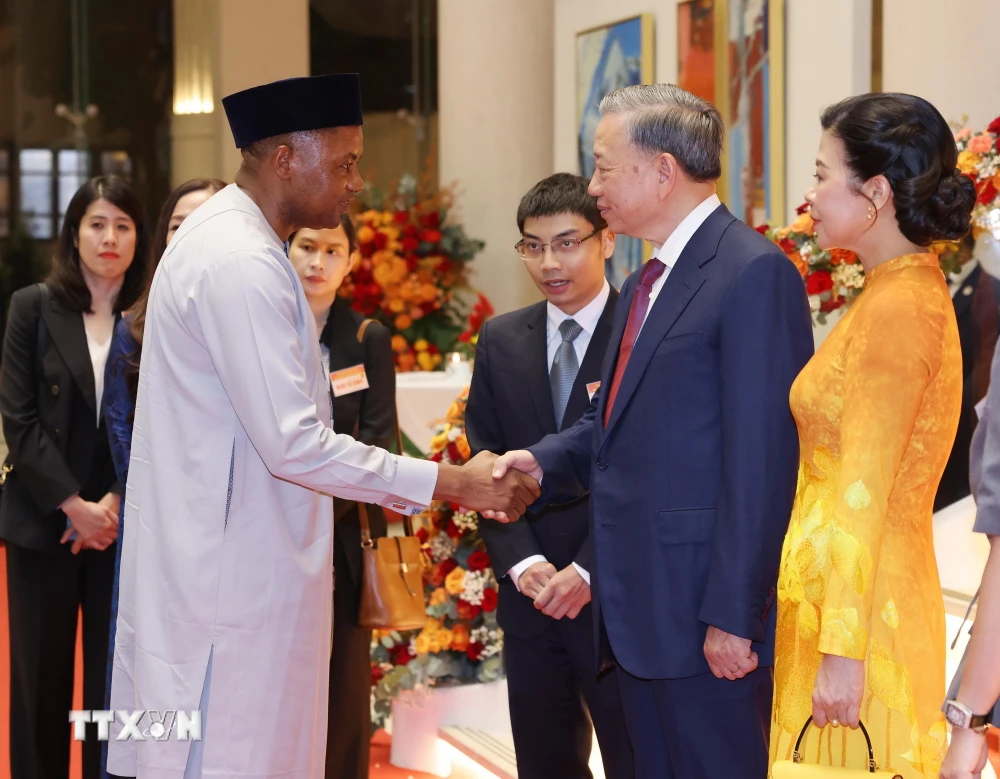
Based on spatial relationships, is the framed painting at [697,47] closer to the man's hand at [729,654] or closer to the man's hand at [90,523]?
the man's hand at [90,523]

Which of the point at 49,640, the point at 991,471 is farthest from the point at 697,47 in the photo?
the point at 991,471

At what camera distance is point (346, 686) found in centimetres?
313

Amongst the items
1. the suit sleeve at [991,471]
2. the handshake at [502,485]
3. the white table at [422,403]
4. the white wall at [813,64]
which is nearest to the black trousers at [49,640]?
the handshake at [502,485]

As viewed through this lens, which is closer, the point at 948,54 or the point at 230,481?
the point at 230,481

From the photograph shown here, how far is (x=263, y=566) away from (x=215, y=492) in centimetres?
16

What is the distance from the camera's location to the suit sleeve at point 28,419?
309 centimetres

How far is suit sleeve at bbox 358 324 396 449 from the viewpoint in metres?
3.13

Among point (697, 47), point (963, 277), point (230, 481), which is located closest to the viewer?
point (230, 481)

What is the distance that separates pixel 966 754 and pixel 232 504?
127 cm

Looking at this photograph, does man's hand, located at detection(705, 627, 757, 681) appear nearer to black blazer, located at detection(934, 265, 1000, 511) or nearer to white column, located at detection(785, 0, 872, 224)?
black blazer, located at detection(934, 265, 1000, 511)

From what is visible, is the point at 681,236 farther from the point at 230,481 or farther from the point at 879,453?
the point at 230,481

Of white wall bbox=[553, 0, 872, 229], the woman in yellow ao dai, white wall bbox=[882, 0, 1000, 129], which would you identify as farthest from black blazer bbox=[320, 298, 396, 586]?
white wall bbox=[553, 0, 872, 229]

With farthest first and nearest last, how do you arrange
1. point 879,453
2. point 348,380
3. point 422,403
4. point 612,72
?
point 612,72 → point 422,403 → point 348,380 → point 879,453

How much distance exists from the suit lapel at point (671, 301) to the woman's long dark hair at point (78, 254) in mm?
1817
